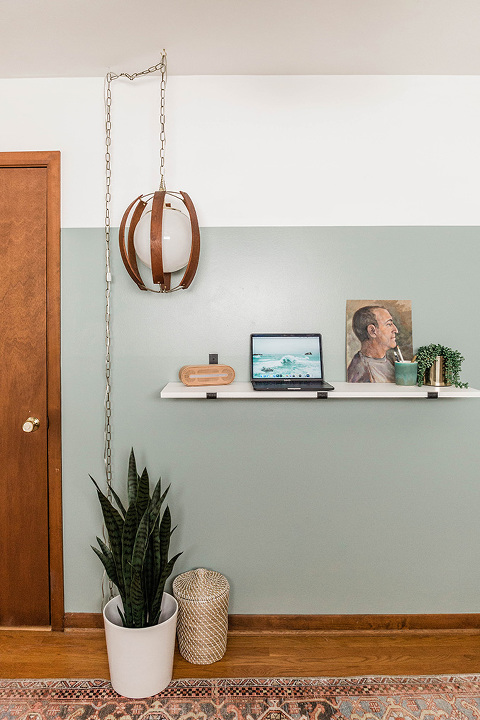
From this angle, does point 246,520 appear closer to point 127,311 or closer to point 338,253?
point 127,311

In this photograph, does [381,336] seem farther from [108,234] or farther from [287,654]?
[287,654]

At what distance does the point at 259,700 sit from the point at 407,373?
143cm

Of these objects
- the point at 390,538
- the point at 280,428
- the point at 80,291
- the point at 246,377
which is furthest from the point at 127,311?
the point at 390,538

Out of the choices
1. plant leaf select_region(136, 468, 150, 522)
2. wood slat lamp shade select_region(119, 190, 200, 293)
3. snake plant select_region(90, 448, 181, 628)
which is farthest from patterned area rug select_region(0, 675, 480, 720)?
wood slat lamp shade select_region(119, 190, 200, 293)

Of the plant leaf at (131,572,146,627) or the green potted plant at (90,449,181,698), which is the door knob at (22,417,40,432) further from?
the plant leaf at (131,572,146,627)

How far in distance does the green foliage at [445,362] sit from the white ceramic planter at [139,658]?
1484mm

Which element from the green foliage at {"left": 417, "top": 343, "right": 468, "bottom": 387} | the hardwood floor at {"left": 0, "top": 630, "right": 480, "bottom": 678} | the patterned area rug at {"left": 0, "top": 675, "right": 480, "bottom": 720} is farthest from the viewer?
the green foliage at {"left": 417, "top": 343, "right": 468, "bottom": 387}

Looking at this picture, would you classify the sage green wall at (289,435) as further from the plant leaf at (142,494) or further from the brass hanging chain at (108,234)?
the plant leaf at (142,494)

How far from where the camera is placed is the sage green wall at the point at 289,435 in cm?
219

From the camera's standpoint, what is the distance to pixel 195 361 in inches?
86.6

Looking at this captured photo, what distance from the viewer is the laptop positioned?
2.14 m

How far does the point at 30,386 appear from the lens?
222 cm

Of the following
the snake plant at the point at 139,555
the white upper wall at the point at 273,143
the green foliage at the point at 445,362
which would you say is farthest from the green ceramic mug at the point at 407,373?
the snake plant at the point at 139,555

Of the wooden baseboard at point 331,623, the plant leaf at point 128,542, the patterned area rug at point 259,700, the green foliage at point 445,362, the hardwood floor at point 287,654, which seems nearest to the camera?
the patterned area rug at point 259,700
